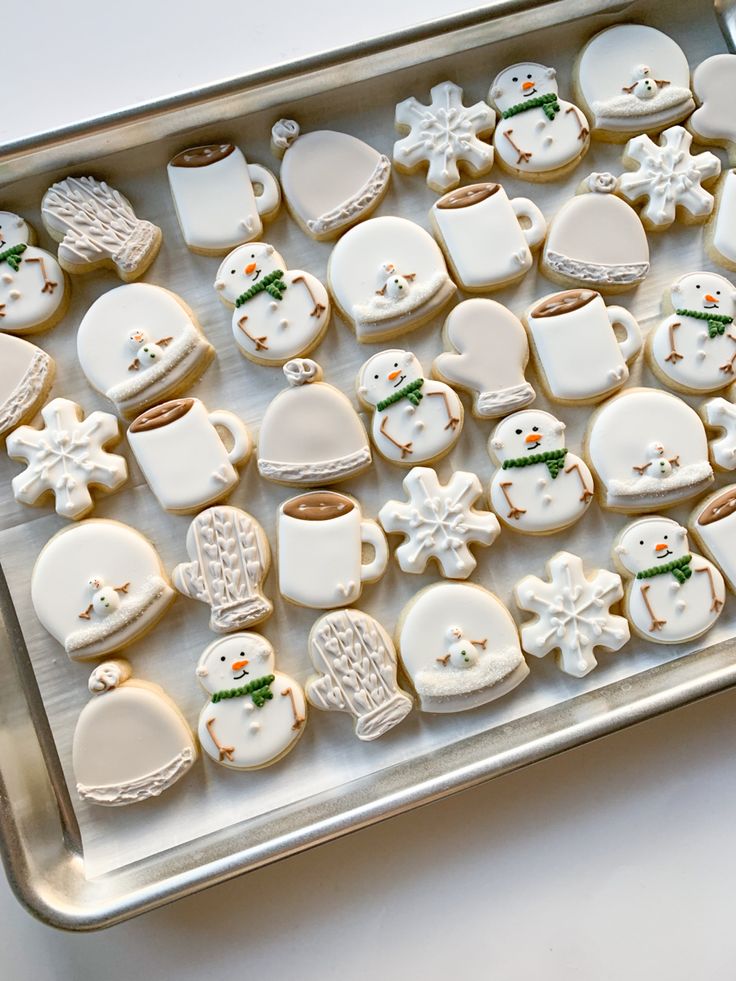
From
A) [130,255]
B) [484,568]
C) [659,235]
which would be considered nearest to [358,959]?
[484,568]

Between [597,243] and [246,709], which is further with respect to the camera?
[597,243]

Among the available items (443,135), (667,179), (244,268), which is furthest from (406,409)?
(667,179)

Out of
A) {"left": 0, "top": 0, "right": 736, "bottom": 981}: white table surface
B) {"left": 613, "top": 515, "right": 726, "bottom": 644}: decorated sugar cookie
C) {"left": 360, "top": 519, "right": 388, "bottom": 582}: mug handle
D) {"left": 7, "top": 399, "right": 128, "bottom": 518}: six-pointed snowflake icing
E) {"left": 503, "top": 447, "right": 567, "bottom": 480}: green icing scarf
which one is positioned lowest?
{"left": 0, "top": 0, "right": 736, "bottom": 981}: white table surface

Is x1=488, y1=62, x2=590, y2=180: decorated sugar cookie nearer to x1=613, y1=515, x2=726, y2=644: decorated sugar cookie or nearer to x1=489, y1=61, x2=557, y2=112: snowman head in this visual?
x1=489, y1=61, x2=557, y2=112: snowman head

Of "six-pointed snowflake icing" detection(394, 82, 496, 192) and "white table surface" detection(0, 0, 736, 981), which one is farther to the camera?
"six-pointed snowflake icing" detection(394, 82, 496, 192)

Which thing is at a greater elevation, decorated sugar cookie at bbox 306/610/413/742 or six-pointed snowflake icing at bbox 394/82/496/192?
six-pointed snowflake icing at bbox 394/82/496/192

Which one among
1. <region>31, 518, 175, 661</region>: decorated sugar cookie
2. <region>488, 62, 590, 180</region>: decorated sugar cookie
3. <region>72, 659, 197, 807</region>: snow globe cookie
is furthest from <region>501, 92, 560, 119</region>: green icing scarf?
<region>72, 659, 197, 807</region>: snow globe cookie

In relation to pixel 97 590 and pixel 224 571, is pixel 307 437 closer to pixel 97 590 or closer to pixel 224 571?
pixel 224 571

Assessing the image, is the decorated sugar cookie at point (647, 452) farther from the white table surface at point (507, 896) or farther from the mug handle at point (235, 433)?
the mug handle at point (235, 433)
